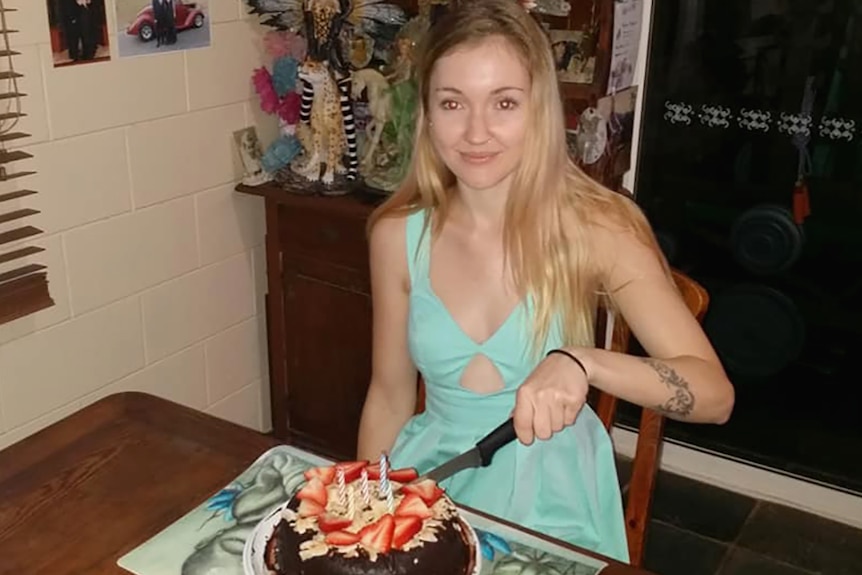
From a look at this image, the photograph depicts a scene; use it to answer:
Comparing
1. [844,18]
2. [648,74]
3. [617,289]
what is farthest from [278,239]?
[844,18]

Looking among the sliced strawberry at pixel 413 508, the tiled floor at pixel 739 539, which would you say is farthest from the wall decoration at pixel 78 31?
the tiled floor at pixel 739 539

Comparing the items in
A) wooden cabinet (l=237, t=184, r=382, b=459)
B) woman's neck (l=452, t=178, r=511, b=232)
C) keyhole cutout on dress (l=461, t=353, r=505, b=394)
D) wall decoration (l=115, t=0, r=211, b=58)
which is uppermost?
wall decoration (l=115, t=0, r=211, b=58)

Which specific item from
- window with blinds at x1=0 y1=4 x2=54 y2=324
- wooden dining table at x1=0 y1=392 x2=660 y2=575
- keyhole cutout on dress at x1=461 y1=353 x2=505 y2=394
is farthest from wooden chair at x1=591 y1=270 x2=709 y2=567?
window with blinds at x1=0 y1=4 x2=54 y2=324

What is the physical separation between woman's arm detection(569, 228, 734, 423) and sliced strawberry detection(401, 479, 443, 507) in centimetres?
26

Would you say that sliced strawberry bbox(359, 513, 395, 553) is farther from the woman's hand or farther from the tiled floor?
the tiled floor

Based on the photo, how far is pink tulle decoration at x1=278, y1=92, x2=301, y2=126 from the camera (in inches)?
97.0

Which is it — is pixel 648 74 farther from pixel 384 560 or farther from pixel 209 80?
pixel 384 560

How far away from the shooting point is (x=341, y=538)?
1.02m

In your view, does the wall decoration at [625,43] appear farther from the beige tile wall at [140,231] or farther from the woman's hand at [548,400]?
the woman's hand at [548,400]

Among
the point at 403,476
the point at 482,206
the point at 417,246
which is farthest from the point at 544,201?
the point at 403,476

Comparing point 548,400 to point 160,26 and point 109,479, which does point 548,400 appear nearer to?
point 109,479

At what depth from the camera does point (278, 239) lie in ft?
8.25

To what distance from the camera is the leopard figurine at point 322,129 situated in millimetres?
2381

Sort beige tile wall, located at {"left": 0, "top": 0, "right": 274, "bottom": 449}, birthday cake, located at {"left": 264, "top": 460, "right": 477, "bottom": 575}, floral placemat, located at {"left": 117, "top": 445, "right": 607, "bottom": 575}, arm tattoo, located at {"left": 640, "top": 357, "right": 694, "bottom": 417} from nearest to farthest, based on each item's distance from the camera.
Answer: birthday cake, located at {"left": 264, "top": 460, "right": 477, "bottom": 575}
floral placemat, located at {"left": 117, "top": 445, "right": 607, "bottom": 575}
arm tattoo, located at {"left": 640, "top": 357, "right": 694, "bottom": 417}
beige tile wall, located at {"left": 0, "top": 0, "right": 274, "bottom": 449}
